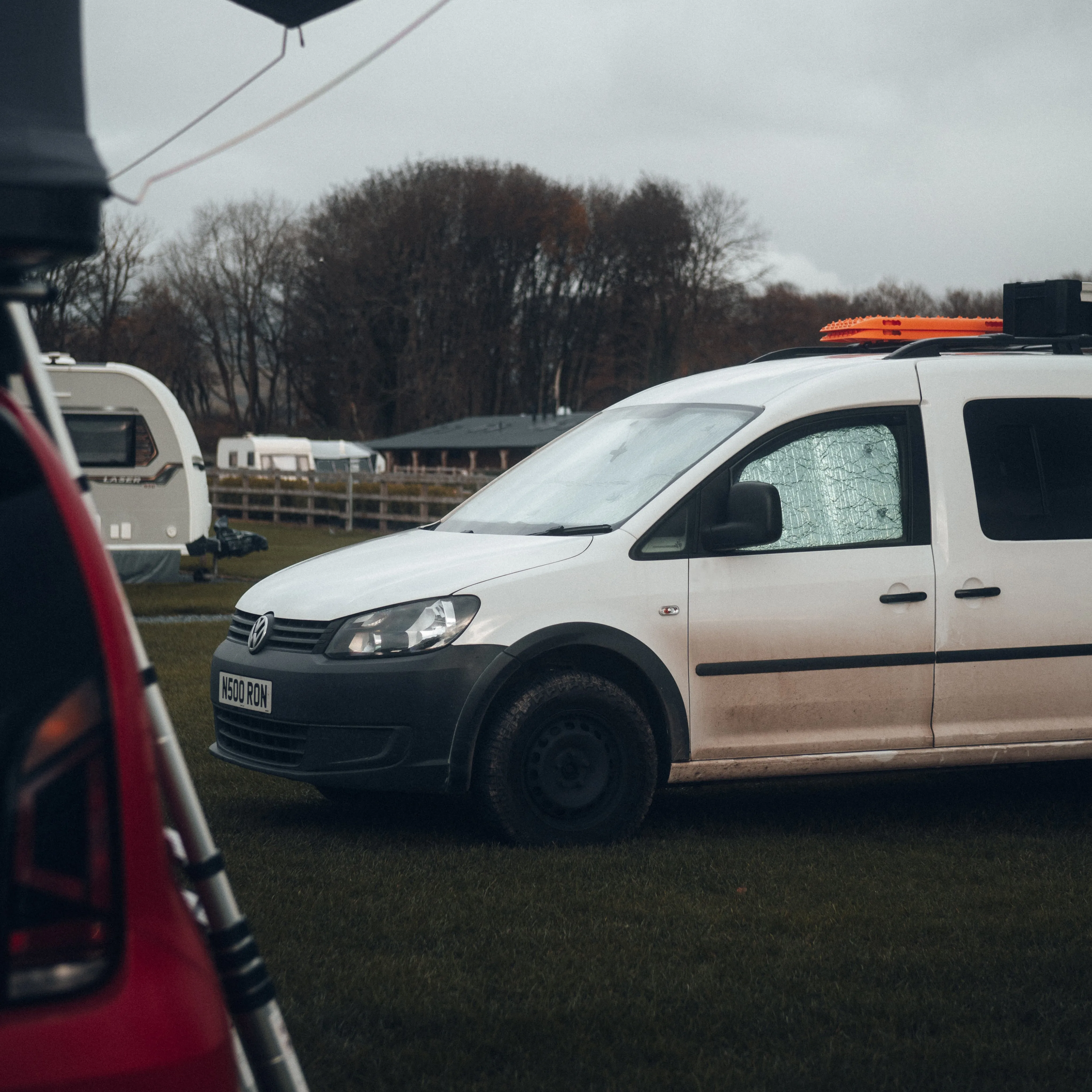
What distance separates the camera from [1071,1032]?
411 centimetres

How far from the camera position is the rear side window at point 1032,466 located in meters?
6.63

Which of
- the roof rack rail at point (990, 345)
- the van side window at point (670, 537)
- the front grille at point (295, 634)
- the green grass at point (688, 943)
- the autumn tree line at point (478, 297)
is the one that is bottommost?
the green grass at point (688, 943)

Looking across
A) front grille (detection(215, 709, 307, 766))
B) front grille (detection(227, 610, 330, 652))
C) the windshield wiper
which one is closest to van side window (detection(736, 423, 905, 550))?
the windshield wiper

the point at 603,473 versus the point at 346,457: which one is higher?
the point at 346,457

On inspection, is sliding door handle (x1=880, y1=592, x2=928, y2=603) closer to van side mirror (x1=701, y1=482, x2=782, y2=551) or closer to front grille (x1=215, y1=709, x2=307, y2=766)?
van side mirror (x1=701, y1=482, x2=782, y2=551)

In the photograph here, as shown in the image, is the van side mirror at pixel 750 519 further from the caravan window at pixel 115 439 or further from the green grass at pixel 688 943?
the caravan window at pixel 115 439

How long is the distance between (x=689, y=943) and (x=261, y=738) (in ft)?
6.88

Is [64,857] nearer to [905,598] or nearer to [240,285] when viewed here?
[905,598]

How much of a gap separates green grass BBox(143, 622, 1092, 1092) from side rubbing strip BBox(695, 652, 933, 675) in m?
0.69

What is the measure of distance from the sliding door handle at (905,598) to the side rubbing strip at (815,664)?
0.20m

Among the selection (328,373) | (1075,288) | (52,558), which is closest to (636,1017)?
(52,558)

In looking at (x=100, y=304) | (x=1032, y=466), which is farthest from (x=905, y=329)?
(x=100, y=304)

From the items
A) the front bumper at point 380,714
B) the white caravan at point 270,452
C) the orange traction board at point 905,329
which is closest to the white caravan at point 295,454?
the white caravan at point 270,452

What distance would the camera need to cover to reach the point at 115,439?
65.3 feet
